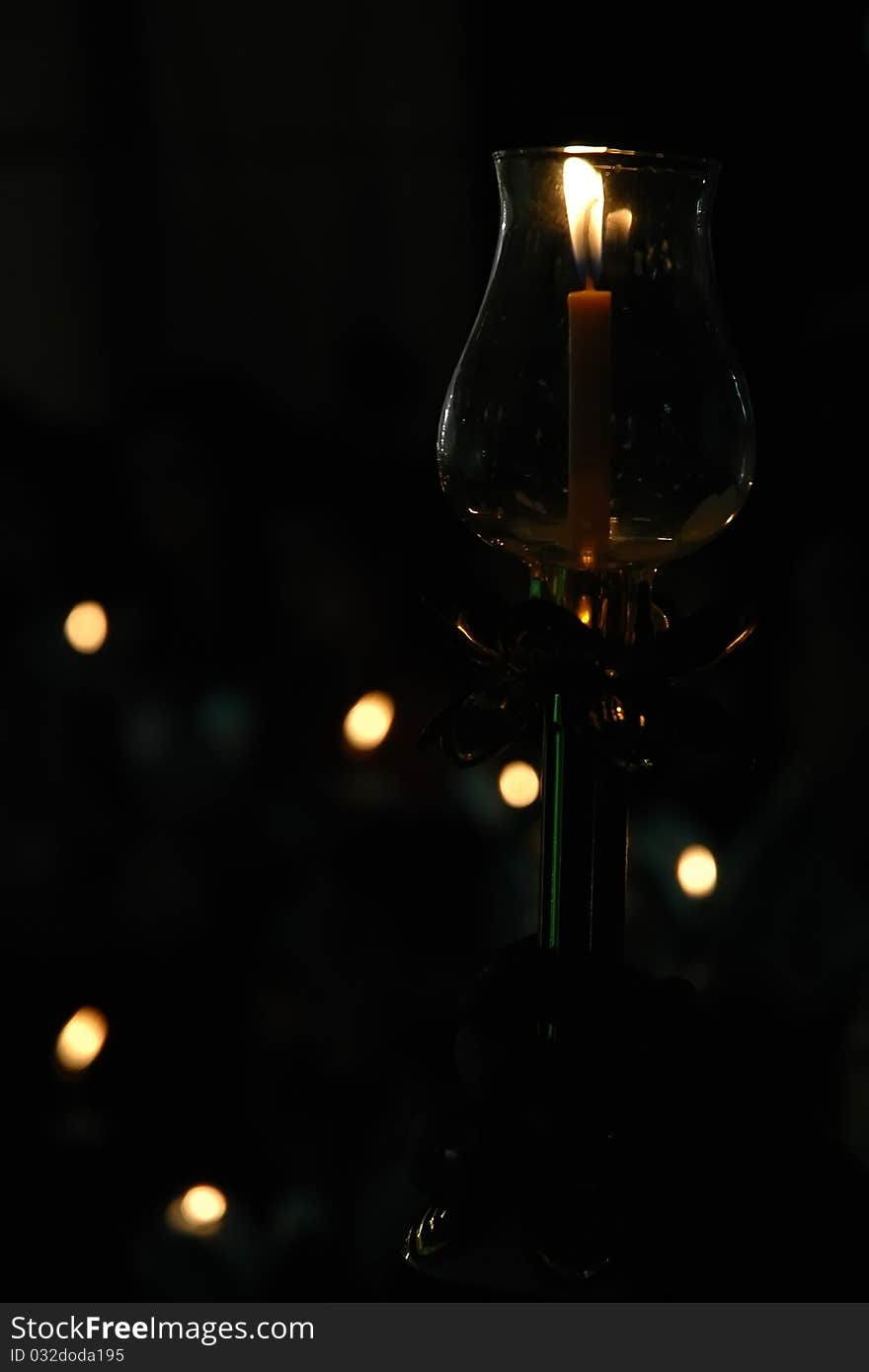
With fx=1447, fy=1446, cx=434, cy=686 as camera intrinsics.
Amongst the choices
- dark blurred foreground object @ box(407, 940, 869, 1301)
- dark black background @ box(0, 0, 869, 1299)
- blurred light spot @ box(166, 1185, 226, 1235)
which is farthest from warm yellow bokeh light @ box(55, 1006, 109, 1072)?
dark blurred foreground object @ box(407, 940, 869, 1301)

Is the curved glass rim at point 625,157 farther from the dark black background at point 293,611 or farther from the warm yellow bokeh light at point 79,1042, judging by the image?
the warm yellow bokeh light at point 79,1042

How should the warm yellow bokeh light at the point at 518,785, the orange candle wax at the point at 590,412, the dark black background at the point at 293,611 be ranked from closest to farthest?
the orange candle wax at the point at 590,412, the dark black background at the point at 293,611, the warm yellow bokeh light at the point at 518,785

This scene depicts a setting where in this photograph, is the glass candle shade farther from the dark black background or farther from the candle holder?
the dark black background

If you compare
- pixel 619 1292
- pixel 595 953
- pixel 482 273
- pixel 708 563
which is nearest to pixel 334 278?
pixel 482 273

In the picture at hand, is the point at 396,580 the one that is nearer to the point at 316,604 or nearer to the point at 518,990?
the point at 316,604

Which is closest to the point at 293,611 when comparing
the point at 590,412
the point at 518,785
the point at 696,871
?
the point at 518,785

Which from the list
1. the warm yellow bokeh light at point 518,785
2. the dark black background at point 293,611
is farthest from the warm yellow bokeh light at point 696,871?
the warm yellow bokeh light at point 518,785
